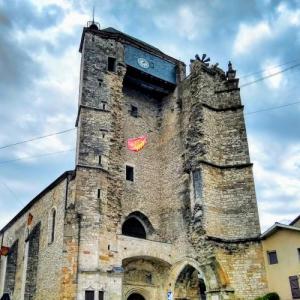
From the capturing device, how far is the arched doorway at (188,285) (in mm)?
15766

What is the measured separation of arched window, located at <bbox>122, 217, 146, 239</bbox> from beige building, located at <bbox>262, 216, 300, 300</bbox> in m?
5.31

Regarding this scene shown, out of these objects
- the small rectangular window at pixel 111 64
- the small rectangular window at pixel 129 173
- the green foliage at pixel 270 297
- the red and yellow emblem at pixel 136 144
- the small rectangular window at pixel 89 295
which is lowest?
the green foliage at pixel 270 297

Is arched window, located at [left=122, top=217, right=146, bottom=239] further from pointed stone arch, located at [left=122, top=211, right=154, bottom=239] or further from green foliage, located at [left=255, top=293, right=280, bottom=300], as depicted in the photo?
green foliage, located at [left=255, top=293, right=280, bottom=300]

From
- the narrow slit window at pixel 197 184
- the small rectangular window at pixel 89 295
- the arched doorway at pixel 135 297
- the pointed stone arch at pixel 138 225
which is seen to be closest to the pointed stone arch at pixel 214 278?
the narrow slit window at pixel 197 184

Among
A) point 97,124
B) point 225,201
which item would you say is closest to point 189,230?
point 225,201

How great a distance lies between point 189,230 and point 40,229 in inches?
270

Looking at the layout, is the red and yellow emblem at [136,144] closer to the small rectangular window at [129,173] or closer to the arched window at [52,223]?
the small rectangular window at [129,173]

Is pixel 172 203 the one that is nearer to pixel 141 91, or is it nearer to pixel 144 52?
pixel 141 91

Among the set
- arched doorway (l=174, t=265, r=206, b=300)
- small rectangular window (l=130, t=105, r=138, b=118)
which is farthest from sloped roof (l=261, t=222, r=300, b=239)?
small rectangular window (l=130, t=105, r=138, b=118)

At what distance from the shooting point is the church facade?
46.1 ft

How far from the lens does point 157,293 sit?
1625cm

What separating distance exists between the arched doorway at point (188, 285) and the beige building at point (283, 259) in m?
3.06

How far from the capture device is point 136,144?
17219 mm

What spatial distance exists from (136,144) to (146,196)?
2396 millimetres
